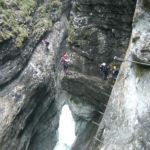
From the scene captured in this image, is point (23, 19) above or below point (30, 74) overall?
above

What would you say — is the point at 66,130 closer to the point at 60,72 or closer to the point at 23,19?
the point at 60,72

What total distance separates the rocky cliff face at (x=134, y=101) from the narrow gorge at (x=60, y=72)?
0.28ft

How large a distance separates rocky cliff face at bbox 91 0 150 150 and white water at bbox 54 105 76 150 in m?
10.3

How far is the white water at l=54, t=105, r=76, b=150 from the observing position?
88.1 feet

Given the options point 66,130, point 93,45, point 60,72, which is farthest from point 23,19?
point 66,130

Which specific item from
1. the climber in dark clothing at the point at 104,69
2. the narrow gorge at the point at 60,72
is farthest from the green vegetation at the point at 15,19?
the climber in dark clothing at the point at 104,69

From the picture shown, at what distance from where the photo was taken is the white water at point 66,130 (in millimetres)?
26844

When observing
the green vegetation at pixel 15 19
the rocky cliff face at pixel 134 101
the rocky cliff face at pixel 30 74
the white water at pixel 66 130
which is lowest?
the white water at pixel 66 130

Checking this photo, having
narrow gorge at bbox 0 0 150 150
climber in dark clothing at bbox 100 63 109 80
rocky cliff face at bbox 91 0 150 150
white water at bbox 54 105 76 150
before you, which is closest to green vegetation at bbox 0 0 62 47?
narrow gorge at bbox 0 0 150 150

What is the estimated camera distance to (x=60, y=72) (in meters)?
25.6

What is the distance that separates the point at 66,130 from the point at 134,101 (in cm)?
1316

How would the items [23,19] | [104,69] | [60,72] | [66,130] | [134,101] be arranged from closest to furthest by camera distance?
1. [134,101]
2. [104,69]
3. [23,19]
4. [60,72]
5. [66,130]

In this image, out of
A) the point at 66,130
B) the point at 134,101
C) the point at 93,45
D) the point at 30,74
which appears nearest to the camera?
the point at 134,101

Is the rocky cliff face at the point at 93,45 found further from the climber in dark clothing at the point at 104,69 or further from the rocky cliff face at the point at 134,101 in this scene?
the rocky cliff face at the point at 134,101
